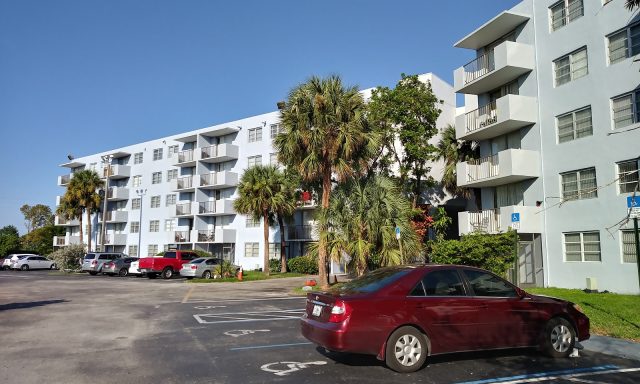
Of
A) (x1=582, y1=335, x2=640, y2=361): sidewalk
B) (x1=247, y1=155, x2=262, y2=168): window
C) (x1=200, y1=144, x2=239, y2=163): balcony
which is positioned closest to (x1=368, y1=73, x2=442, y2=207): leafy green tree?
(x1=247, y1=155, x2=262, y2=168): window

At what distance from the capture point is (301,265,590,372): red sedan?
7259 millimetres

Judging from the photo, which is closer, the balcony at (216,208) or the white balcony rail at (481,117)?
the white balcony rail at (481,117)

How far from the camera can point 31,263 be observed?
160 feet

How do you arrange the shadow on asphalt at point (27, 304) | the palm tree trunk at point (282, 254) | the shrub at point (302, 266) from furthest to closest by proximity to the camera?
the palm tree trunk at point (282, 254) < the shrub at point (302, 266) < the shadow on asphalt at point (27, 304)

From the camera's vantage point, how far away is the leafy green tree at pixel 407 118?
96.4ft

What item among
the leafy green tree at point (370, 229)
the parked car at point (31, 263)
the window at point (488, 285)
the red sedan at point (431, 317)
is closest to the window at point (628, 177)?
the leafy green tree at point (370, 229)

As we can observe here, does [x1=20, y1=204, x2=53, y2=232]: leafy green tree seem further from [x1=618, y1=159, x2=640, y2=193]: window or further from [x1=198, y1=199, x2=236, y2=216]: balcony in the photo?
[x1=618, y1=159, x2=640, y2=193]: window

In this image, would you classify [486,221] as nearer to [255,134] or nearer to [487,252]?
[487,252]

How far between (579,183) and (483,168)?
5.29 metres

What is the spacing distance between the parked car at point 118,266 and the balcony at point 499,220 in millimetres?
24828

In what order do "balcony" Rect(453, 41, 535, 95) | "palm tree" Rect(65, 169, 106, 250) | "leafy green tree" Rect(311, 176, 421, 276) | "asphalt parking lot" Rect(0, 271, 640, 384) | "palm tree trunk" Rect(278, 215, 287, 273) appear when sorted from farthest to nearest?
"palm tree" Rect(65, 169, 106, 250) < "palm tree trunk" Rect(278, 215, 287, 273) < "balcony" Rect(453, 41, 535, 95) < "leafy green tree" Rect(311, 176, 421, 276) < "asphalt parking lot" Rect(0, 271, 640, 384)

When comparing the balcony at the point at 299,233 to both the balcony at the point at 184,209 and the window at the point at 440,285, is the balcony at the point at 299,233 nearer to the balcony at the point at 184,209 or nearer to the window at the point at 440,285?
the balcony at the point at 184,209

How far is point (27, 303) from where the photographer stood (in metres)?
17.3

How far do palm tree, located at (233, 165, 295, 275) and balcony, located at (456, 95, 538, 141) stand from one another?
13.8 metres
